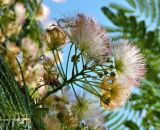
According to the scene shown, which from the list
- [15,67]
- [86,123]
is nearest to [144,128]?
[15,67]

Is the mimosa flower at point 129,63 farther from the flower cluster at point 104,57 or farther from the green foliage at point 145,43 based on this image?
the green foliage at point 145,43

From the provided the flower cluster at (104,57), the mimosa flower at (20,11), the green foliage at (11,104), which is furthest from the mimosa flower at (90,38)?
the mimosa flower at (20,11)

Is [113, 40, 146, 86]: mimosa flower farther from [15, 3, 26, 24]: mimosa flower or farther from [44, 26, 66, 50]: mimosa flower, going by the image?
[15, 3, 26, 24]: mimosa flower

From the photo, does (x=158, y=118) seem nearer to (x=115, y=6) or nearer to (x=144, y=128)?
(x=144, y=128)

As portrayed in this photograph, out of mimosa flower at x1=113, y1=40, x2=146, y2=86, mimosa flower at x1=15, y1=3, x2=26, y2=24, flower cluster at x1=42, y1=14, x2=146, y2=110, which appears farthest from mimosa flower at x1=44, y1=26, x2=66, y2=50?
mimosa flower at x1=15, y1=3, x2=26, y2=24

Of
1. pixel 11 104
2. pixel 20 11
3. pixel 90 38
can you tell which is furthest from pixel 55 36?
pixel 20 11
